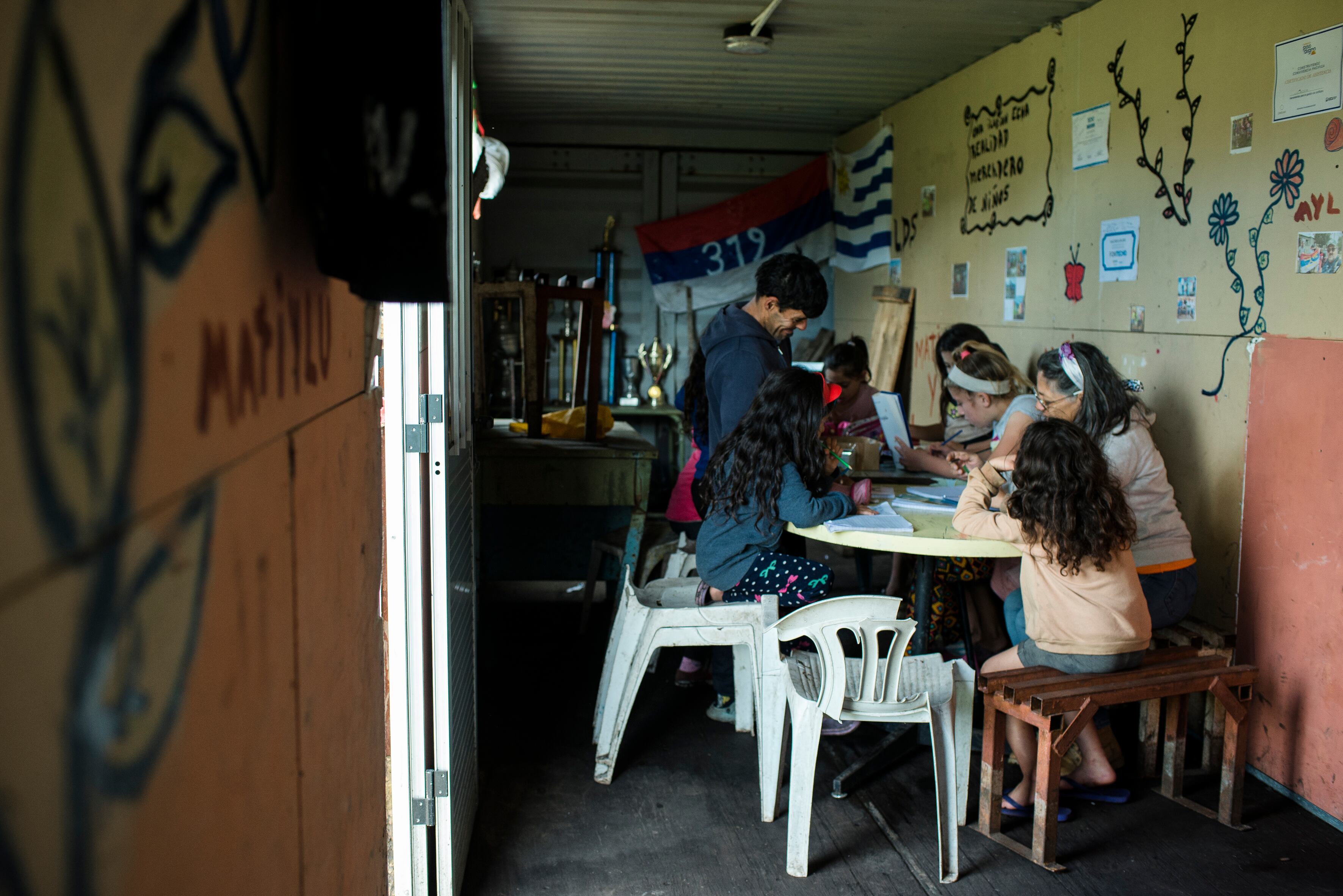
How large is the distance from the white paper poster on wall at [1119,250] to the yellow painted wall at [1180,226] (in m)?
0.04

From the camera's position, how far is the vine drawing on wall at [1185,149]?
367cm

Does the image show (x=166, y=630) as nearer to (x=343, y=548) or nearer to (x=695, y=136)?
(x=343, y=548)

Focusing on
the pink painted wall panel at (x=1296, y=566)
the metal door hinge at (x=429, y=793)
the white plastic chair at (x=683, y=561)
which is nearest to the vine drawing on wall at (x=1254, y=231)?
the pink painted wall panel at (x=1296, y=566)

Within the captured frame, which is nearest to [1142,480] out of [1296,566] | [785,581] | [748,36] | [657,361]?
[1296,566]

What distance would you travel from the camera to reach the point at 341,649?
1.40 metres

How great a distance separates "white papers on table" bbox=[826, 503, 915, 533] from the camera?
300 cm

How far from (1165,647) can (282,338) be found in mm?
3098

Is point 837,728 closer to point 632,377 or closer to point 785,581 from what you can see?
point 785,581

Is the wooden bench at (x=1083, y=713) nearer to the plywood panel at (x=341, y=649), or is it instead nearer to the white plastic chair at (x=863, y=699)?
the white plastic chair at (x=863, y=699)

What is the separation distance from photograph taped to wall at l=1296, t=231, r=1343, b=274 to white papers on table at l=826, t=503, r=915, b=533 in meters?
1.41

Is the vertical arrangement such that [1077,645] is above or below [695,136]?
Answer: below

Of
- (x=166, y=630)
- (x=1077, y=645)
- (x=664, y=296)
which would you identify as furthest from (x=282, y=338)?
(x=664, y=296)

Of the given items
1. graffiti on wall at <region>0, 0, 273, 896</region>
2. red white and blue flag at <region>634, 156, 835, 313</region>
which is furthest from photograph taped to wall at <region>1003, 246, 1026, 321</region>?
graffiti on wall at <region>0, 0, 273, 896</region>

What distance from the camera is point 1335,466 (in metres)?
2.95
